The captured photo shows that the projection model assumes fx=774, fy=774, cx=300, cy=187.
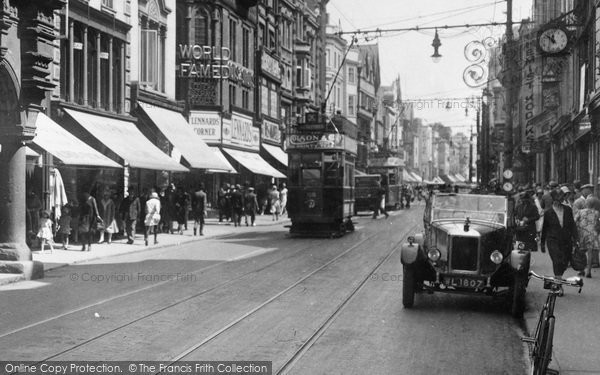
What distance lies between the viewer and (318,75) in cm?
6512

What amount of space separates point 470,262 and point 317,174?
15742mm

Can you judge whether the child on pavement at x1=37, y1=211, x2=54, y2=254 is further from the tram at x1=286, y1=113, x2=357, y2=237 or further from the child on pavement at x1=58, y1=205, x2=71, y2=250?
the tram at x1=286, y1=113, x2=357, y2=237

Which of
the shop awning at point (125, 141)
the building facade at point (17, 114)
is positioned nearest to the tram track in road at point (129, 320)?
the building facade at point (17, 114)

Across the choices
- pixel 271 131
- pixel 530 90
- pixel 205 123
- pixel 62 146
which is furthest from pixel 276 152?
pixel 62 146

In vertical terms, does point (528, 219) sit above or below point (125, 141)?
below

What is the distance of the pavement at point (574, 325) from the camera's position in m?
8.18

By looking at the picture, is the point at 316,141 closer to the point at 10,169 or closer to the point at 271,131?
the point at 10,169

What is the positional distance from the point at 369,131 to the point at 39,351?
84943 millimetres

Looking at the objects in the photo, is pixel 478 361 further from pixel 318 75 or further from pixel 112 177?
pixel 318 75

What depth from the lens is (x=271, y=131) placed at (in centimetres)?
4962

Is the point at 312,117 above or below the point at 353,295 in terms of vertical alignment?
above

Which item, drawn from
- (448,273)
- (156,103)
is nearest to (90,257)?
(448,273)

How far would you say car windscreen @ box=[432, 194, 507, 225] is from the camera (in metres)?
13.1

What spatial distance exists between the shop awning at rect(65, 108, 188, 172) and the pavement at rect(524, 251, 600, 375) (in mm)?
13179
